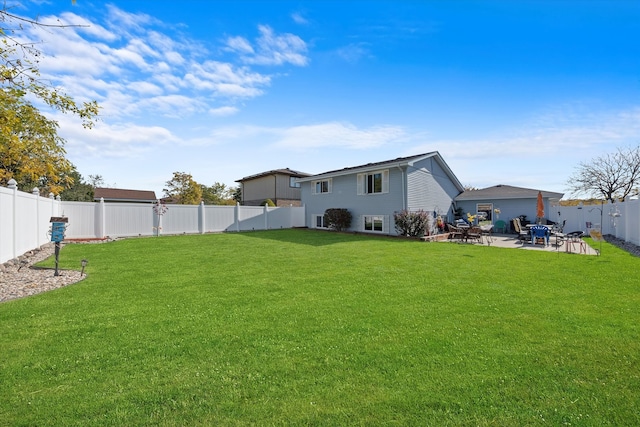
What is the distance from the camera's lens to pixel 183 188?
38906 mm

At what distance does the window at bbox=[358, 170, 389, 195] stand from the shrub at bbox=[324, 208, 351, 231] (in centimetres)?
180

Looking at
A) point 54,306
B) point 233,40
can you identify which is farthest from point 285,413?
point 233,40

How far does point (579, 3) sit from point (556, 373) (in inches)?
484

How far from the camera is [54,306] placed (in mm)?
4988

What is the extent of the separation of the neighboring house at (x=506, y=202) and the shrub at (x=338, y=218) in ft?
30.6

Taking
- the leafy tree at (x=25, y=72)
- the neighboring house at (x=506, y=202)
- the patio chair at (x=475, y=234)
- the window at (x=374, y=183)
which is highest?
the leafy tree at (x=25, y=72)

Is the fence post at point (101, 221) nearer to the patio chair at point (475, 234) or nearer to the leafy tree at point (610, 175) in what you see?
the patio chair at point (475, 234)

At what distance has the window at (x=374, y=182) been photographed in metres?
18.6

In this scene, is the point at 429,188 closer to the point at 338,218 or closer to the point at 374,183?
the point at 374,183

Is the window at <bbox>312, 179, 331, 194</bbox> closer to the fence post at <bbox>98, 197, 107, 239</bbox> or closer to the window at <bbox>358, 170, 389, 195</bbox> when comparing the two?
the window at <bbox>358, 170, 389, 195</bbox>

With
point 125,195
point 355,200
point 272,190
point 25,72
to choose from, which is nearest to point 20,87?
point 25,72

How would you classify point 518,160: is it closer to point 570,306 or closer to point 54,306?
point 570,306

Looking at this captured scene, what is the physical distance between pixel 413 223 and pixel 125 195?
44.8 meters

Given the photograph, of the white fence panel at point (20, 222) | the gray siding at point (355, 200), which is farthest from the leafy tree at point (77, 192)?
the gray siding at point (355, 200)
